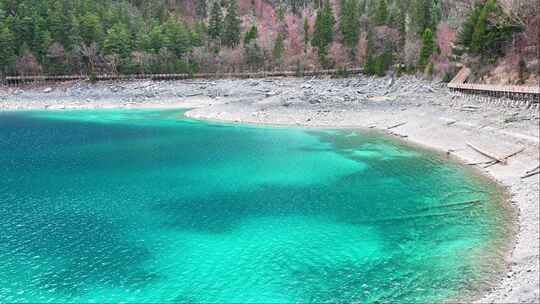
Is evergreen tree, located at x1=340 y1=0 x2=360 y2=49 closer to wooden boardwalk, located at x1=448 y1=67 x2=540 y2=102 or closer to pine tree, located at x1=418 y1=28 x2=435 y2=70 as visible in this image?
pine tree, located at x1=418 y1=28 x2=435 y2=70

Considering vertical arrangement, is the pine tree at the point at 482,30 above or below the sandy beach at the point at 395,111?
above

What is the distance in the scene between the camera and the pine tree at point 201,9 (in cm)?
15602

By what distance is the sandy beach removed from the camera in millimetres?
26487

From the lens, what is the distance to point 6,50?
96.2 meters

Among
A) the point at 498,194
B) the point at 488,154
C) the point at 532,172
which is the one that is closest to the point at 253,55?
the point at 488,154

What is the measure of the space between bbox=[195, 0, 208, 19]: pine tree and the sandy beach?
66.7 m

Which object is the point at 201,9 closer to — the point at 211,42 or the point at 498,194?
the point at 211,42

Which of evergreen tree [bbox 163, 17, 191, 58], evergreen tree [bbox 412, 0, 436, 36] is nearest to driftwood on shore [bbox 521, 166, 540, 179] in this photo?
evergreen tree [bbox 412, 0, 436, 36]

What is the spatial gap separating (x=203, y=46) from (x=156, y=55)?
12384 millimetres

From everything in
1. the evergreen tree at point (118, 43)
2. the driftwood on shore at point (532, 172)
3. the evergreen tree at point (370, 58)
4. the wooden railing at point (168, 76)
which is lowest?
the driftwood on shore at point (532, 172)

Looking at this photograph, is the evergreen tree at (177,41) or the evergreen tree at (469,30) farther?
the evergreen tree at (177,41)

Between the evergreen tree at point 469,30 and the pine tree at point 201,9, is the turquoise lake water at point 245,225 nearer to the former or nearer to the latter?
the evergreen tree at point 469,30

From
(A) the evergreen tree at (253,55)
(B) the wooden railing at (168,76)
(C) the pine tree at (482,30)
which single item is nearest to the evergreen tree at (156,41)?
(B) the wooden railing at (168,76)

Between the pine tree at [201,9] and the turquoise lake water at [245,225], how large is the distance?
11494 cm
